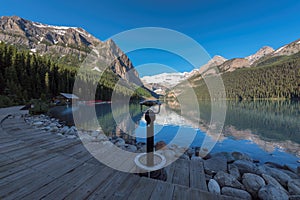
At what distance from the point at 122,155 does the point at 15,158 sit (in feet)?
6.88

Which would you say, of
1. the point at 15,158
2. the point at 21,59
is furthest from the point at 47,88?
the point at 15,158

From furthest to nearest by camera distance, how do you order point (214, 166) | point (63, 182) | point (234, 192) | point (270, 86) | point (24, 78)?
1. point (270, 86)
2. point (24, 78)
3. point (214, 166)
4. point (234, 192)
5. point (63, 182)

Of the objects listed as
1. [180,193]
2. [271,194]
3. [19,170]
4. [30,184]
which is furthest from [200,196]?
[19,170]

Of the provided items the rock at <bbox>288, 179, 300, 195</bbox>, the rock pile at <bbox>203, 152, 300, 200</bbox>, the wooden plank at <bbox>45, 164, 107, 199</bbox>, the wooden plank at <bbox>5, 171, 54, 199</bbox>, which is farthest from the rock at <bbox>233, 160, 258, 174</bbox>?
the wooden plank at <bbox>5, 171, 54, 199</bbox>

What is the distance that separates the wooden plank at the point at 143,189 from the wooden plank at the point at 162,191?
0.05m

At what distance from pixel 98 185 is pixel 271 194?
2954 mm

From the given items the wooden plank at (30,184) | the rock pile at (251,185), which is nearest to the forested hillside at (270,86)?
the rock pile at (251,185)

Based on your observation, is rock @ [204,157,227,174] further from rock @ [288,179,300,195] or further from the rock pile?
rock @ [288,179,300,195]

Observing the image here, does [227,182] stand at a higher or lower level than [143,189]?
lower

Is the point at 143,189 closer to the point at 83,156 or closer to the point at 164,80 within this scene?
the point at 83,156

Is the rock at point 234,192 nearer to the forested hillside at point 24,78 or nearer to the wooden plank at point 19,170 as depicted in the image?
the wooden plank at point 19,170

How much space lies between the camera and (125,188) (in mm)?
1914

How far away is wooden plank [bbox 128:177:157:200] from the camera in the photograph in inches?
69.7

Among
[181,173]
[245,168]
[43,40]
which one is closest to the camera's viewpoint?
[181,173]
